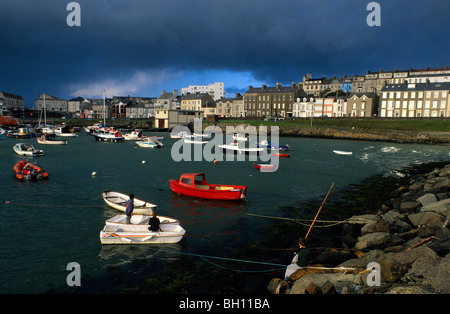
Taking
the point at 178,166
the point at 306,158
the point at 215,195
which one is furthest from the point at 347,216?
the point at 306,158

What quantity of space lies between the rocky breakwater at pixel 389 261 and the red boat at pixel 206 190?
31.7 feet

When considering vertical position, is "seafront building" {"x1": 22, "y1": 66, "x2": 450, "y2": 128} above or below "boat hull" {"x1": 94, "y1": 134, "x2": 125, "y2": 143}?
above

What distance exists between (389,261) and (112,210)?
1984 centimetres

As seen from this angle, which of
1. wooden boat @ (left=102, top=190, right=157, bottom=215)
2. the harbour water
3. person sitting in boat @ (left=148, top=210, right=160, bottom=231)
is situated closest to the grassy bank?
the harbour water

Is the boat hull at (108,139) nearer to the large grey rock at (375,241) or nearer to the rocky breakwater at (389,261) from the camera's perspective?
the rocky breakwater at (389,261)

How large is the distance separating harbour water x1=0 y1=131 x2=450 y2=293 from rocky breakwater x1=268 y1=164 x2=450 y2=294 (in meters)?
3.32

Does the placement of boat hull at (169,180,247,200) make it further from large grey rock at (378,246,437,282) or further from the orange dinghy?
the orange dinghy

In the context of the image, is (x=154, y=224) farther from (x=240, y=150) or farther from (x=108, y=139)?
(x=108, y=139)

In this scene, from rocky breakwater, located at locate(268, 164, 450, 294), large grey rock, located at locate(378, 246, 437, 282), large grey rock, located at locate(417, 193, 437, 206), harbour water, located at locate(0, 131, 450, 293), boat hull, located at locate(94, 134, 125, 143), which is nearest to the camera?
rocky breakwater, located at locate(268, 164, 450, 294)

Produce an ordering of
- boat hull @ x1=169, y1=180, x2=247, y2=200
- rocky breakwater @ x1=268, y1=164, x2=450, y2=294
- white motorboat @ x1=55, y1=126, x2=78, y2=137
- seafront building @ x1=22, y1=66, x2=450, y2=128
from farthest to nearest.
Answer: seafront building @ x1=22, y1=66, x2=450, y2=128, white motorboat @ x1=55, y1=126, x2=78, y2=137, boat hull @ x1=169, y1=180, x2=247, y2=200, rocky breakwater @ x1=268, y1=164, x2=450, y2=294

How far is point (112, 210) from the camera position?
24.4m

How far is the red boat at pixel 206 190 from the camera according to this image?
1049 inches

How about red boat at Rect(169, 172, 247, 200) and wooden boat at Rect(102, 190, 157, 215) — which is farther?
red boat at Rect(169, 172, 247, 200)

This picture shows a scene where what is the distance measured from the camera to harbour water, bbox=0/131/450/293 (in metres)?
15.3
